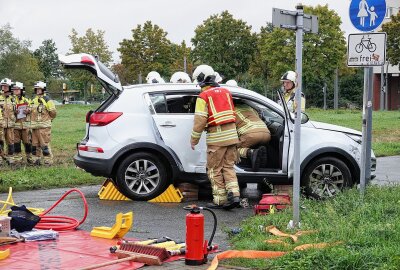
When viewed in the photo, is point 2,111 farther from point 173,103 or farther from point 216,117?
point 216,117

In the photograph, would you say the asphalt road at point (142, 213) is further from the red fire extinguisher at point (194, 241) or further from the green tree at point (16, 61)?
the green tree at point (16, 61)

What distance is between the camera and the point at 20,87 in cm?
1630

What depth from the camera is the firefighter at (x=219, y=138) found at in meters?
9.45

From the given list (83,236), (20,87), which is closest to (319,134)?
(83,236)

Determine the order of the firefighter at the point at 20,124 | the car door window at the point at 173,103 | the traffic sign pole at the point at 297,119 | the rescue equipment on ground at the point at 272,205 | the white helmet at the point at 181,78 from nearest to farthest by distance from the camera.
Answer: the traffic sign pole at the point at 297,119
the rescue equipment on ground at the point at 272,205
the car door window at the point at 173,103
the white helmet at the point at 181,78
the firefighter at the point at 20,124

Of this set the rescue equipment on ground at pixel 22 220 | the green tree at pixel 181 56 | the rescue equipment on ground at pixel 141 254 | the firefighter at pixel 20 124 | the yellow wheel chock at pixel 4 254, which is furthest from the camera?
the green tree at pixel 181 56

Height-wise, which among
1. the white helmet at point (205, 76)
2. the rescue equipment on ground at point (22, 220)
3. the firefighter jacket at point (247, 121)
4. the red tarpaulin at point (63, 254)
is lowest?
the red tarpaulin at point (63, 254)

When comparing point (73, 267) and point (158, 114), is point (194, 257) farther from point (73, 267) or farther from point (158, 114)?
point (158, 114)

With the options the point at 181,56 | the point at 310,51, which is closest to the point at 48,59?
the point at 181,56

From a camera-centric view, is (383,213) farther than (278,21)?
Yes

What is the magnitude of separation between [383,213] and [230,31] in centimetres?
4208

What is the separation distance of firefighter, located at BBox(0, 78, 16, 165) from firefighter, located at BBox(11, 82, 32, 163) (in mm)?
112

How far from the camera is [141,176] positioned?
10273mm

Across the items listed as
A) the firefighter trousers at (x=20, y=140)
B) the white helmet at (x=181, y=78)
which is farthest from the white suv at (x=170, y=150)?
the firefighter trousers at (x=20, y=140)
